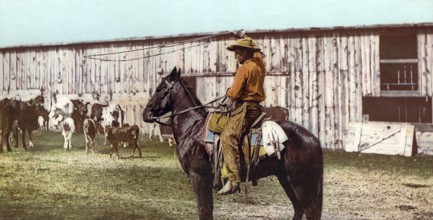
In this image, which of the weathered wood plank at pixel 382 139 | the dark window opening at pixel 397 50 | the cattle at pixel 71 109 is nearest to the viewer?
the cattle at pixel 71 109

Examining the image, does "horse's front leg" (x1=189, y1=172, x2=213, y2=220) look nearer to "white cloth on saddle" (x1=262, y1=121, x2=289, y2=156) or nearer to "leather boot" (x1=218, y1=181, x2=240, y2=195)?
"leather boot" (x1=218, y1=181, x2=240, y2=195)

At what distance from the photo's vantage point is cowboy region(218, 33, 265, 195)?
449 centimetres

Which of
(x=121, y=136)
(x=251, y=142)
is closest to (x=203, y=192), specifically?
(x=251, y=142)

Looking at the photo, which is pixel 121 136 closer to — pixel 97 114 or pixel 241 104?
pixel 97 114

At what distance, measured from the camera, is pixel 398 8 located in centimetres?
602

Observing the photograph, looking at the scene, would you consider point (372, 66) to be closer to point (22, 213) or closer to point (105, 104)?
point (105, 104)

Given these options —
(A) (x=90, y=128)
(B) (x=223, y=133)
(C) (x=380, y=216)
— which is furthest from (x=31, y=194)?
(C) (x=380, y=216)

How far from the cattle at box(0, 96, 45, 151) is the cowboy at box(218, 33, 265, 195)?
148 inches

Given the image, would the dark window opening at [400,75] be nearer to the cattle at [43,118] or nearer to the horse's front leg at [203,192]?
the horse's front leg at [203,192]

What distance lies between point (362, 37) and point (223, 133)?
14.4 ft

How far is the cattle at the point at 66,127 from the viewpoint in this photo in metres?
6.79

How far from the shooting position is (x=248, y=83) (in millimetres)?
4664

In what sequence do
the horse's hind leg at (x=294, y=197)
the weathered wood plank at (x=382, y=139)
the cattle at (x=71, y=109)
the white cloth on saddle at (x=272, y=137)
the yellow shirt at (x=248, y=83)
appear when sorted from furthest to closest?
1. the weathered wood plank at (x=382, y=139)
2. the cattle at (x=71, y=109)
3. the horse's hind leg at (x=294, y=197)
4. the yellow shirt at (x=248, y=83)
5. the white cloth on saddle at (x=272, y=137)

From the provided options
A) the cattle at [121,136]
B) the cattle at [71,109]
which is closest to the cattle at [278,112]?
the cattle at [121,136]
